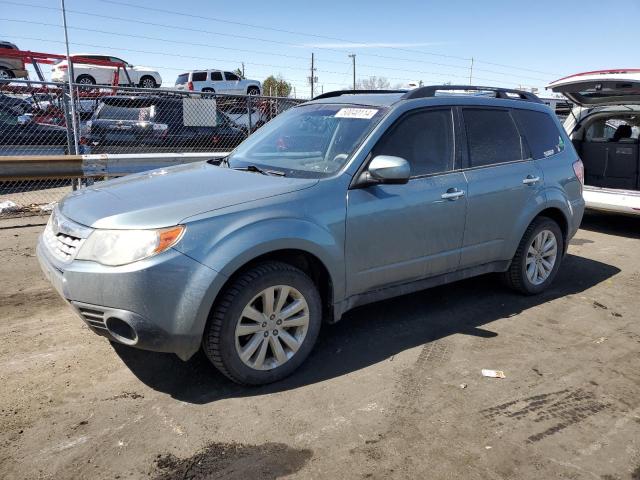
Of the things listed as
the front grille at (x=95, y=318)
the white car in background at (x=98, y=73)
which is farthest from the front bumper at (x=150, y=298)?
the white car in background at (x=98, y=73)

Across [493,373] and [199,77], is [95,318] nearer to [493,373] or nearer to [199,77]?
[493,373]

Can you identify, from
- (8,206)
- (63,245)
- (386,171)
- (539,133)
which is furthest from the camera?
(8,206)

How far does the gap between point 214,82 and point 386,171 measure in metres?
24.4

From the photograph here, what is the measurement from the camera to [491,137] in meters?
4.59

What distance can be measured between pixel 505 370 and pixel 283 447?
5.48ft

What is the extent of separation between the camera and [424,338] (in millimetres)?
4074

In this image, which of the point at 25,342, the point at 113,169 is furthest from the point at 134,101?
the point at 25,342

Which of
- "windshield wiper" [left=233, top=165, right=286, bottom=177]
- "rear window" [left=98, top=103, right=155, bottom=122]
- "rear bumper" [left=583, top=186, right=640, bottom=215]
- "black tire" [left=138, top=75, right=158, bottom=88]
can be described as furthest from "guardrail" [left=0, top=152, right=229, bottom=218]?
"black tire" [left=138, top=75, right=158, bottom=88]

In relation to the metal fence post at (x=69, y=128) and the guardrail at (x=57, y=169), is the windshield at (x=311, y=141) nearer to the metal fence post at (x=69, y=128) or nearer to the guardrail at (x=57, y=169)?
the guardrail at (x=57, y=169)

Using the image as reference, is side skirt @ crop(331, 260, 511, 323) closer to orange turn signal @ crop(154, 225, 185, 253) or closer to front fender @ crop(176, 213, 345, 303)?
front fender @ crop(176, 213, 345, 303)

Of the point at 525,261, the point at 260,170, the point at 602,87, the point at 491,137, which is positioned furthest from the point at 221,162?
the point at 602,87

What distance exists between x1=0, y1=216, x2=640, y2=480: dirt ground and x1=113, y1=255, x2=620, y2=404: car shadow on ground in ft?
0.05

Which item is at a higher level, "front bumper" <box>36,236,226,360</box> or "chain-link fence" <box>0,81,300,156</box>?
"chain-link fence" <box>0,81,300,156</box>

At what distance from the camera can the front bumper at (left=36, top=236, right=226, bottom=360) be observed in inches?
114
